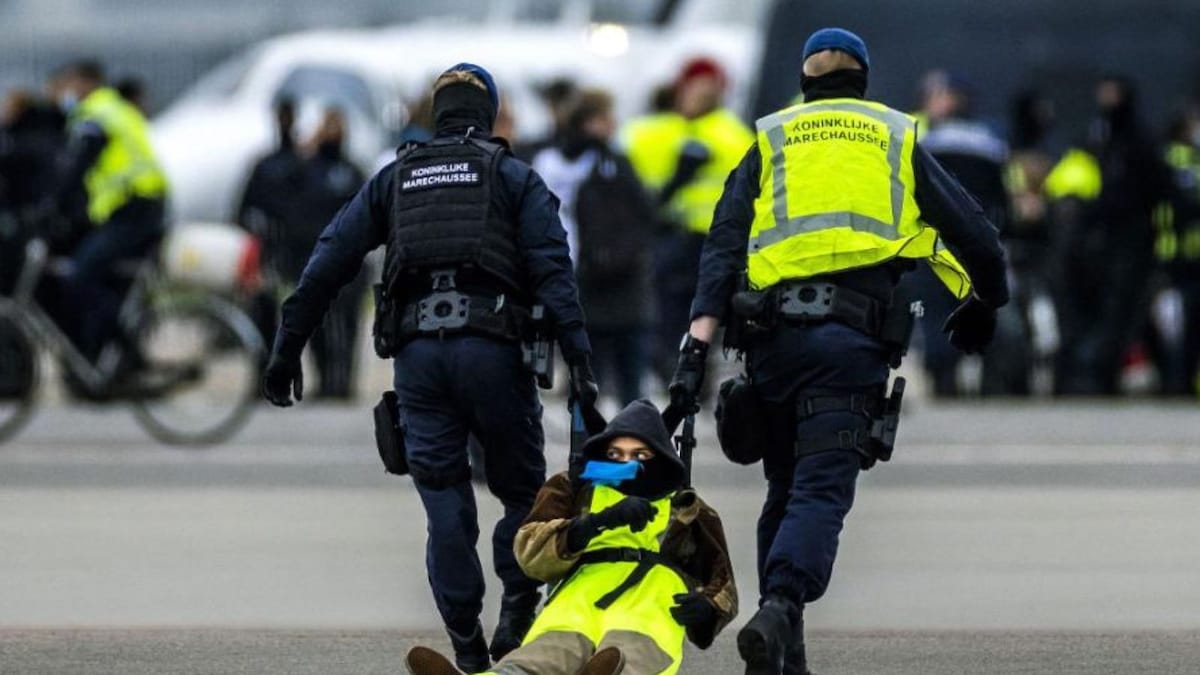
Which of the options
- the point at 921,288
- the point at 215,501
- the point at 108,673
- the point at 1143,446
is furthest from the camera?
the point at 921,288

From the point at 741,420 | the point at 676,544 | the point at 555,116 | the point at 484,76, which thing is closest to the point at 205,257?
the point at 555,116

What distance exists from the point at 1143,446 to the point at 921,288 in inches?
64.7

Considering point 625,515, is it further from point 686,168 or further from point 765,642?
point 686,168

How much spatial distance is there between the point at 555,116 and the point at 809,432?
9.17 metres

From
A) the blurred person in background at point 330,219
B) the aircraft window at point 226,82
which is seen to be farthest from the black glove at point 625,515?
the aircraft window at point 226,82

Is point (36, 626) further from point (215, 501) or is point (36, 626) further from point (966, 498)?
point (966, 498)

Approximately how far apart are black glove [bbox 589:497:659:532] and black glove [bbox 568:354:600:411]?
0.58m

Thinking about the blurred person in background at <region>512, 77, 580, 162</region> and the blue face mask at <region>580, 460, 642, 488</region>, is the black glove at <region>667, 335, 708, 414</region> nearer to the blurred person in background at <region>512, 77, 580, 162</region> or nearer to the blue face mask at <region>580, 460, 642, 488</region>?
the blue face mask at <region>580, 460, 642, 488</region>

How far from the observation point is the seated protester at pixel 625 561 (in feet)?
24.3

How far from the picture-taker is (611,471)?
7648 mm

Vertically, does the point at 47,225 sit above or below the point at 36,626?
above

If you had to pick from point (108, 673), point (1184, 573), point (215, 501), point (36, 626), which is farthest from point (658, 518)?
point (215, 501)

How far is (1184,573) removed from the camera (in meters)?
10.9

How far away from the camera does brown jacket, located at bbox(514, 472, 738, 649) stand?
762 cm
